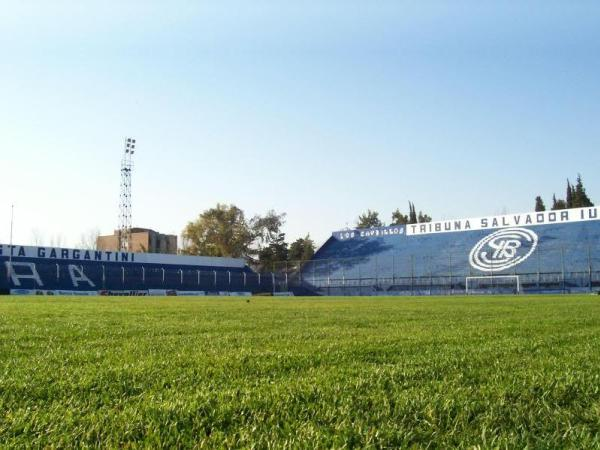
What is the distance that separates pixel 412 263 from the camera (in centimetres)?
A: 5184

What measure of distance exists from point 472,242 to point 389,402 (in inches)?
1996

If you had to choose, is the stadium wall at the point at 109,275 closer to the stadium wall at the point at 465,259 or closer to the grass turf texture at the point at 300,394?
the stadium wall at the point at 465,259

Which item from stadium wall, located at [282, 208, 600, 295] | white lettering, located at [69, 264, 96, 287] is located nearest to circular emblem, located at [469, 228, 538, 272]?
stadium wall, located at [282, 208, 600, 295]

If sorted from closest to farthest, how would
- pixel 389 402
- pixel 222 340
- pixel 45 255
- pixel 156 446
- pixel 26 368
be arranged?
pixel 156 446 < pixel 389 402 < pixel 26 368 < pixel 222 340 < pixel 45 255

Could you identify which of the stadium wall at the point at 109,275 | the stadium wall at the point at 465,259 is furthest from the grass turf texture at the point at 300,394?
the stadium wall at the point at 109,275

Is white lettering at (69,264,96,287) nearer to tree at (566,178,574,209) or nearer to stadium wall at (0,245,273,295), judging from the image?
stadium wall at (0,245,273,295)

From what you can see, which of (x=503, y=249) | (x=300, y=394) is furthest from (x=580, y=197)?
(x=300, y=394)

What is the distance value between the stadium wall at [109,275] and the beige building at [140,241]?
73.8ft

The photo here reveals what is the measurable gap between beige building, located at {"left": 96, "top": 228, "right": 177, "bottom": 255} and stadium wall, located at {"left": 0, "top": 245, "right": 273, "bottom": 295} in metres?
22.5

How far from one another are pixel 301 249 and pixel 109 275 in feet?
111

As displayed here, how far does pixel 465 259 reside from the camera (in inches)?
1964

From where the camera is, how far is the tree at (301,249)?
7906 centimetres

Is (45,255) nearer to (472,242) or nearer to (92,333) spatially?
(472,242)

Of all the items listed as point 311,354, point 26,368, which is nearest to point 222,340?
point 311,354
